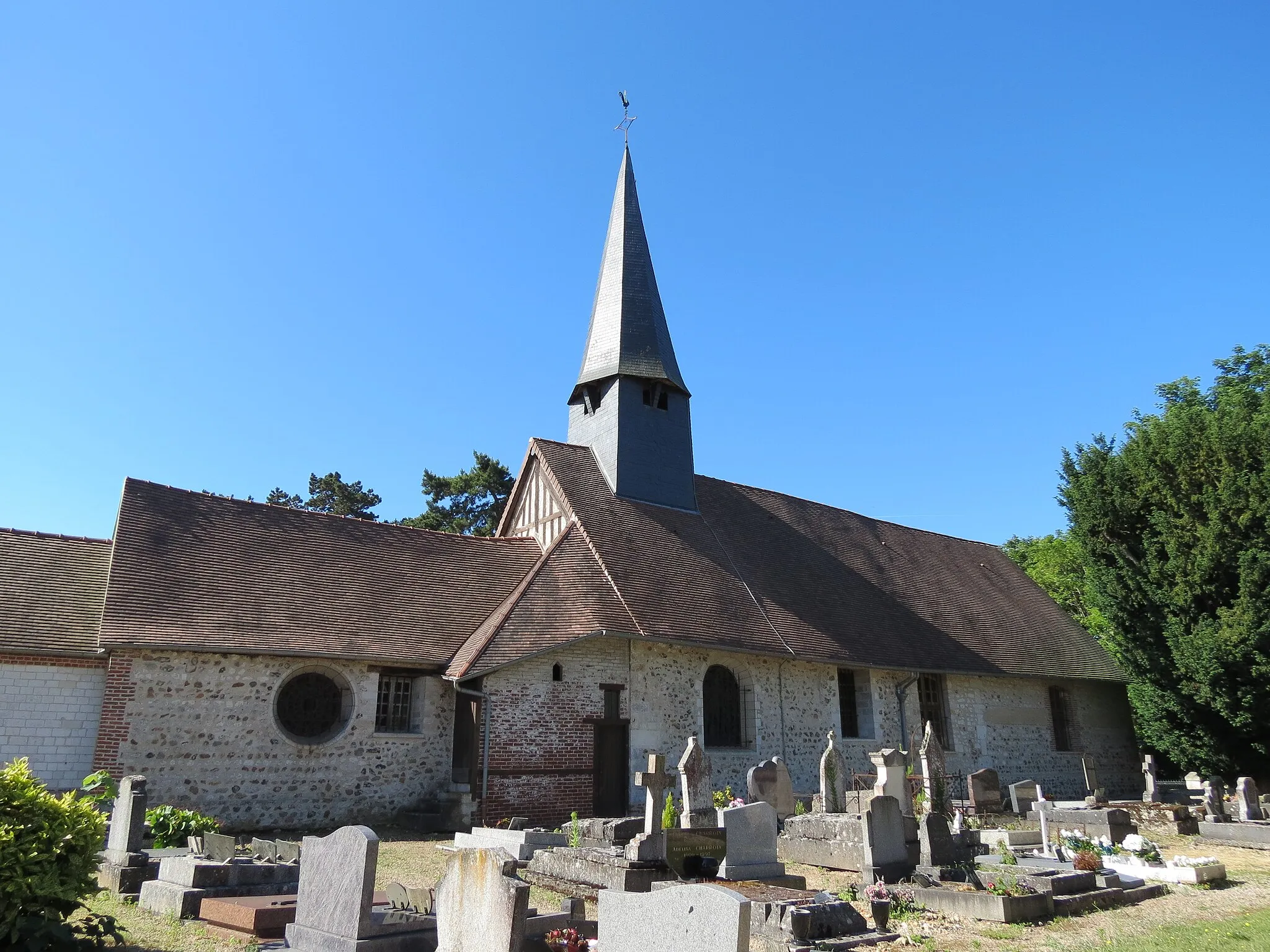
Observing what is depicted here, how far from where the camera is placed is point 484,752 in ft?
45.1

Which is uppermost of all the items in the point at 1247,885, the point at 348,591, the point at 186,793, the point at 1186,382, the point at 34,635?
the point at 1186,382

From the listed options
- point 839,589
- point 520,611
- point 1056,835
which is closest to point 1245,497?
point 839,589

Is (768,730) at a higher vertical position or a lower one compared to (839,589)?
lower

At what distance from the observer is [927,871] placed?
918 cm

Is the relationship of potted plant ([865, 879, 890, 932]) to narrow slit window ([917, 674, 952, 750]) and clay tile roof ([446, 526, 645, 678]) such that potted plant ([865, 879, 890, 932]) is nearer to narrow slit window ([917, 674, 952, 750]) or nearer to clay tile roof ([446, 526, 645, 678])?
clay tile roof ([446, 526, 645, 678])

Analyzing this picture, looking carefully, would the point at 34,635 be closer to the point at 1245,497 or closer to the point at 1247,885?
the point at 1247,885

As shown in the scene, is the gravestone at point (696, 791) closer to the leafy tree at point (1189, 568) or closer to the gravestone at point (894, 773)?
the gravestone at point (894, 773)

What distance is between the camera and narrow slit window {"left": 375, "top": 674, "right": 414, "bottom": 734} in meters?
14.6

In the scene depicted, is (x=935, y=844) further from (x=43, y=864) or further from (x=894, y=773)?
(x=43, y=864)

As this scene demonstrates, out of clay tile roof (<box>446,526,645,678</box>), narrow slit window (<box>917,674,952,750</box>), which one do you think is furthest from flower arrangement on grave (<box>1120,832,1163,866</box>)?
narrow slit window (<box>917,674,952,750</box>)

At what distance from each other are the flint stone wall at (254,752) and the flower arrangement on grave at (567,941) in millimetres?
8724

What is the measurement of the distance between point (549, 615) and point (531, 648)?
2.99ft

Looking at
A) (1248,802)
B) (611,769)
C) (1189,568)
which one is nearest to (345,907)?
(611,769)

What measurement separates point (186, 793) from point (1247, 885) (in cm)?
1345
